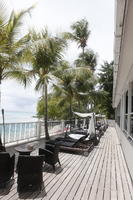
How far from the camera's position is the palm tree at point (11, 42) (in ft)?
17.1

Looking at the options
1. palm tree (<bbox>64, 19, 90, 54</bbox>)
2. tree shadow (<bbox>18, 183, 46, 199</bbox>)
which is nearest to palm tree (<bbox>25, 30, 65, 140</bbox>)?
tree shadow (<bbox>18, 183, 46, 199</bbox>)

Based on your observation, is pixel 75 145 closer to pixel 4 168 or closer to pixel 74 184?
pixel 74 184

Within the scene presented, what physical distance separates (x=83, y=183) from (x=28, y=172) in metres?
1.38

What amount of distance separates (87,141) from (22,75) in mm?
4445

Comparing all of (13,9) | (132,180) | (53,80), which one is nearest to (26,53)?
(13,9)

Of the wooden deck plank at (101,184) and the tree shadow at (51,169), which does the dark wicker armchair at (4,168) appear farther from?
the wooden deck plank at (101,184)

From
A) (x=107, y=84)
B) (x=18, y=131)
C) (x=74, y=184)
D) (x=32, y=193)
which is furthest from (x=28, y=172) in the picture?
(x=107, y=84)

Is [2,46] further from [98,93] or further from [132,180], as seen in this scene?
[98,93]

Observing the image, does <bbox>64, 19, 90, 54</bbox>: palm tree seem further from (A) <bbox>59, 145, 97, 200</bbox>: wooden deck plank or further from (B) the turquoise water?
(A) <bbox>59, 145, 97, 200</bbox>: wooden deck plank

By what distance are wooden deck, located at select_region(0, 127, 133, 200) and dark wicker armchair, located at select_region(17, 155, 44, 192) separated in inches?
5.7

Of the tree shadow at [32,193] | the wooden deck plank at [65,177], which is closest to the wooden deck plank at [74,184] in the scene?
the wooden deck plank at [65,177]

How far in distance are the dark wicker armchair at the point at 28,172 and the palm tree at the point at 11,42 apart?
3.07 m

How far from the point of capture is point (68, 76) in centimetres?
1281

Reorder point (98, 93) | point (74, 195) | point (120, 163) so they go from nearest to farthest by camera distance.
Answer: point (74, 195)
point (120, 163)
point (98, 93)
